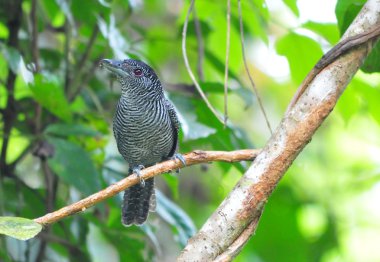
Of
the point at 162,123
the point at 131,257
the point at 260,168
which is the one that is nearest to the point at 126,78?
the point at 162,123

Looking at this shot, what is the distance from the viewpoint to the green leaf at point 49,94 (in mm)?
3199

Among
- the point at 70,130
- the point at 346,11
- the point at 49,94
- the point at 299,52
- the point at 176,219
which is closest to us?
the point at 346,11

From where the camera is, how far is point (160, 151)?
3.81 m

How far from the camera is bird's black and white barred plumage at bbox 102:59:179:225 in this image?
3.65 meters

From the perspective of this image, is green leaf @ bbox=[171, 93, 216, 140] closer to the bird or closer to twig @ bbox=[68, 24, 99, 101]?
the bird

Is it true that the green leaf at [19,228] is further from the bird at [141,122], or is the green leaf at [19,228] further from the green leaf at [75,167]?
the bird at [141,122]

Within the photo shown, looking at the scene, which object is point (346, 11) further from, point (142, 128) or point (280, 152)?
point (142, 128)

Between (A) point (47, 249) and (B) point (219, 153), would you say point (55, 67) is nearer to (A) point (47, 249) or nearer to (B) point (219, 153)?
(A) point (47, 249)

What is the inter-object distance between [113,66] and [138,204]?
716 mm

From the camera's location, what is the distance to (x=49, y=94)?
3252 millimetres

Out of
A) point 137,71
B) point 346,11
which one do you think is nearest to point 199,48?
point 137,71

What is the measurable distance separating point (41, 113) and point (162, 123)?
0.77 metres

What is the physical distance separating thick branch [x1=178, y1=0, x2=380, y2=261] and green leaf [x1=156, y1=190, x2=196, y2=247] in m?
1.38

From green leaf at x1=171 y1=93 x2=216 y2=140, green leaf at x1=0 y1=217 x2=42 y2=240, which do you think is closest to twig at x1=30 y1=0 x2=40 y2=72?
green leaf at x1=171 y1=93 x2=216 y2=140
